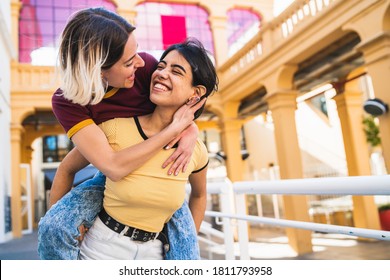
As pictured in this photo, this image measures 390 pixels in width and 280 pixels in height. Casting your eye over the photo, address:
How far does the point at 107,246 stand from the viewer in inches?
27.7

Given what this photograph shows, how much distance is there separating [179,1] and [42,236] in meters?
4.39

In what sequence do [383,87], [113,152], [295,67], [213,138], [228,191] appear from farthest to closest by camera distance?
[213,138] < [295,67] < [383,87] < [228,191] < [113,152]

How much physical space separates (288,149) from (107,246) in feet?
12.0

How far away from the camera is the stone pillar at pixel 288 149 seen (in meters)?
3.98

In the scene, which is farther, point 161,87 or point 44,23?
point 44,23

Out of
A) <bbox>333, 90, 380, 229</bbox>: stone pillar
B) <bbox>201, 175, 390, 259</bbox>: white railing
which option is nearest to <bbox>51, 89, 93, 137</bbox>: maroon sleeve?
<bbox>201, 175, 390, 259</bbox>: white railing

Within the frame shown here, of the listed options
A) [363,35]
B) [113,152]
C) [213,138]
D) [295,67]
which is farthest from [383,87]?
[213,138]

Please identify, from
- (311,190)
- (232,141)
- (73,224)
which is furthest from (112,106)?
(232,141)

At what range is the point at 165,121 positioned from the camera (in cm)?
72

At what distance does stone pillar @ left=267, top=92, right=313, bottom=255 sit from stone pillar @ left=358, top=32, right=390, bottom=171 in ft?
4.55

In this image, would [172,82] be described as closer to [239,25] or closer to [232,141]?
[232,141]

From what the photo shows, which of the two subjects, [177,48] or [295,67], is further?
[295,67]

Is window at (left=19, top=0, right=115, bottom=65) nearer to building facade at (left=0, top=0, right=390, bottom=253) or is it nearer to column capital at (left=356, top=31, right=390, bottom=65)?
building facade at (left=0, top=0, right=390, bottom=253)
